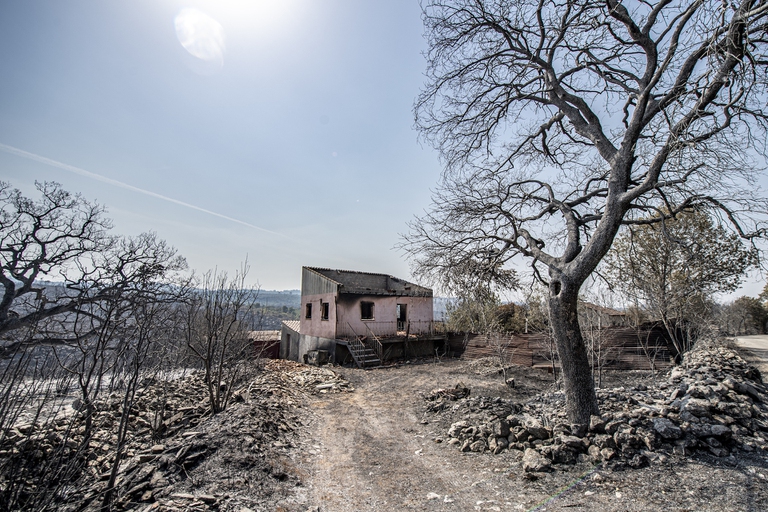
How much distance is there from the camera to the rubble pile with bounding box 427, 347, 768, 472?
4.35m

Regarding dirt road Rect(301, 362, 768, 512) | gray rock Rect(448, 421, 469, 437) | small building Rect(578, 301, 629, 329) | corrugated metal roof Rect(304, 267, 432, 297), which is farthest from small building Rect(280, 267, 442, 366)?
gray rock Rect(448, 421, 469, 437)

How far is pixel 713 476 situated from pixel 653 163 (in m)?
3.93

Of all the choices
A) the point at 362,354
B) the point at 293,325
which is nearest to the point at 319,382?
the point at 362,354

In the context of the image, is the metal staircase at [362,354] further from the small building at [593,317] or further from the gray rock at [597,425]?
the gray rock at [597,425]

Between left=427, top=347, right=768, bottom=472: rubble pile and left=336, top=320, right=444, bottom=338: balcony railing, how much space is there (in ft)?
41.6

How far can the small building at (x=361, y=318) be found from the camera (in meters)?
18.5

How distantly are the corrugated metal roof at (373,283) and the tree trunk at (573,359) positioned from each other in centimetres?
1508

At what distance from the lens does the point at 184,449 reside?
507cm

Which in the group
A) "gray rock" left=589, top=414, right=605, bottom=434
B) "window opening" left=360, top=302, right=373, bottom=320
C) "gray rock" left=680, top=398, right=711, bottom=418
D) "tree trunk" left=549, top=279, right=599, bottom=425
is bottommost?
"gray rock" left=589, top=414, right=605, bottom=434

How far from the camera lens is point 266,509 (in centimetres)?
401

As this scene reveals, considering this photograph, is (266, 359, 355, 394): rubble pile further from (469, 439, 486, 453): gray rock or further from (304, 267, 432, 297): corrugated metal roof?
(304, 267, 432, 297): corrugated metal roof

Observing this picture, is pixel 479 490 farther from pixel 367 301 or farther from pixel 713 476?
pixel 367 301

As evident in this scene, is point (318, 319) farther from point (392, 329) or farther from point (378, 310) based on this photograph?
point (392, 329)

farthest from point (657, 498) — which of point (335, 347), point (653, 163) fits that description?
point (335, 347)
